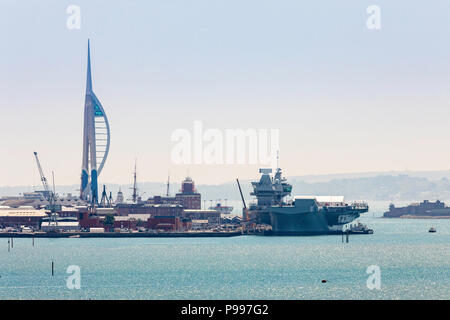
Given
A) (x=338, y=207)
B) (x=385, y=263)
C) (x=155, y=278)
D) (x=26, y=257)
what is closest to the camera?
(x=155, y=278)

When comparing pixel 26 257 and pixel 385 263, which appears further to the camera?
pixel 26 257
